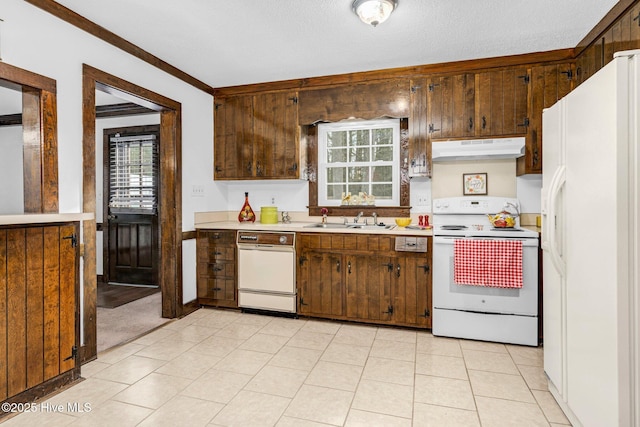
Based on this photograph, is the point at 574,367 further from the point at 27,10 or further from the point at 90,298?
the point at 27,10

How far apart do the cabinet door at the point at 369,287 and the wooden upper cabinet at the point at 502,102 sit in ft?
5.11

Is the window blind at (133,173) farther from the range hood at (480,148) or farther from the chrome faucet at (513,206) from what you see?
the chrome faucet at (513,206)

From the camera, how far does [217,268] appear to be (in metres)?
3.76

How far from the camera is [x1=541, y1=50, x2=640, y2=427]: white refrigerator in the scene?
4.40 feet

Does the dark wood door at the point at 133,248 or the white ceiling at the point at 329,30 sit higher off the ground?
the white ceiling at the point at 329,30

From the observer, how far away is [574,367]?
1.72 meters

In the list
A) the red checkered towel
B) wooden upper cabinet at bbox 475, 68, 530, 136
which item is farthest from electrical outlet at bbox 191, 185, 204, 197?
wooden upper cabinet at bbox 475, 68, 530, 136

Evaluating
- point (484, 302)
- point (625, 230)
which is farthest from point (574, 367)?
point (484, 302)

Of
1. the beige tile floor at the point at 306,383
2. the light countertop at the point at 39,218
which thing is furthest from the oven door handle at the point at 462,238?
the light countertop at the point at 39,218

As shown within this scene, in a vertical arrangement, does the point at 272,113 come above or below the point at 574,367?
above

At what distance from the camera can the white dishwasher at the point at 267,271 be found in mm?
3459

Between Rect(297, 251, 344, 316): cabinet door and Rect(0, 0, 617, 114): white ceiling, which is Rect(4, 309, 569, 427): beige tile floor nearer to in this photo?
Rect(297, 251, 344, 316): cabinet door

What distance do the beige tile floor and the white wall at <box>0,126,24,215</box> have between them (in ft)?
11.8

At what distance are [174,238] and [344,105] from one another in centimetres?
220
